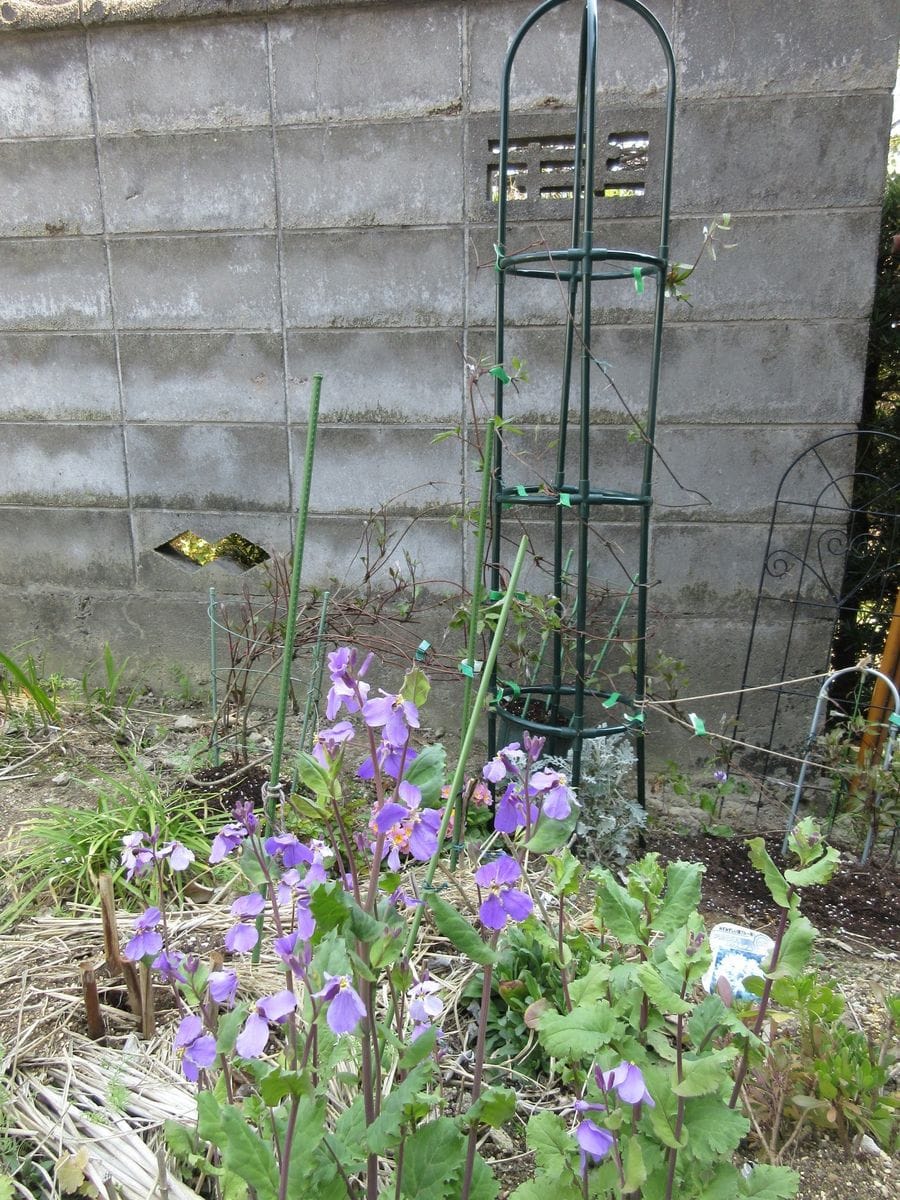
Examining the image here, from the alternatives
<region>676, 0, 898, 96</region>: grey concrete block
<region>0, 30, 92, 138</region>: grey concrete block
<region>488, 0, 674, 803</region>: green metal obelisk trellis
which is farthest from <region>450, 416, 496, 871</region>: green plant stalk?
<region>0, 30, 92, 138</region>: grey concrete block

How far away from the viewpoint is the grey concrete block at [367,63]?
2.42m

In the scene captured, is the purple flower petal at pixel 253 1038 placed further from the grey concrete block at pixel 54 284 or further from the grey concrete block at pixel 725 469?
the grey concrete block at pixel 54 284

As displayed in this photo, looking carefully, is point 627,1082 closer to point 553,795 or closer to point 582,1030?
point 582,1030

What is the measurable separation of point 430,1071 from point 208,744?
190 cm

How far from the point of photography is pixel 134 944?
3.36 ft

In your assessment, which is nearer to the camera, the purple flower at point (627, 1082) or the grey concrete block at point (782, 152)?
the purple flower at point (627, 1082)

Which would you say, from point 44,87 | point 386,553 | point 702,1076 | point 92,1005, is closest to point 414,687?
point 702,1076

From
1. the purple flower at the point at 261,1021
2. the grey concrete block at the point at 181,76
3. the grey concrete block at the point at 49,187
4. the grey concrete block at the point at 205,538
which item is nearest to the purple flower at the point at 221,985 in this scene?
the purple flower at the point at 261,1021

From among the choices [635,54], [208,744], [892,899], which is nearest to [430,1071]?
[892,899]

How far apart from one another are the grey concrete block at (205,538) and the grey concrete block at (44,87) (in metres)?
1.41

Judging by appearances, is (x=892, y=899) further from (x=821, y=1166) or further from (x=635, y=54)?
(x=635, y=54)

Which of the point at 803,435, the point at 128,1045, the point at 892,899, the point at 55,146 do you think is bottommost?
the point at 892,899

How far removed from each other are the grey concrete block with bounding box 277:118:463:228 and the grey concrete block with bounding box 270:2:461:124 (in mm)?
58

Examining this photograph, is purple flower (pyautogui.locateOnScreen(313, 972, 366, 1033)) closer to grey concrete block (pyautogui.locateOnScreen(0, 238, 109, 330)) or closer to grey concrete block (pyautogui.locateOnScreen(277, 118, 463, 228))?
grey concrete block (pyautogui.locateOnScreen(277, 118, 463, 228))
